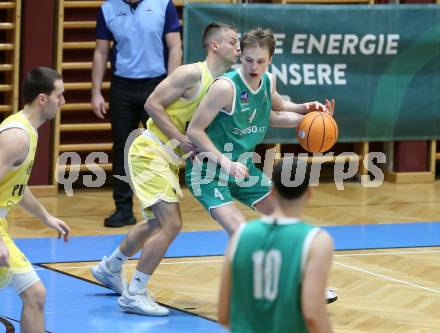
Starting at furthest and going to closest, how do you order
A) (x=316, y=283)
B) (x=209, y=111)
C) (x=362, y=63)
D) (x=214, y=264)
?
(x=362, y=63), (x=214, y=264), (x=209, y=111), (x=316, y=283)

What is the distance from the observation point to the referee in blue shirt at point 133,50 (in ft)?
30.9

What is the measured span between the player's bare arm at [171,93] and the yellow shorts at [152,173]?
149 mm

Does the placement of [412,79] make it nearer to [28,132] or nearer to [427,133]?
[427,133]

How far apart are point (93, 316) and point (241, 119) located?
1495 millimetres

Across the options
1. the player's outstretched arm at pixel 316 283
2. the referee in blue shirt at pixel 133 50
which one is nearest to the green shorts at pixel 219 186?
the referee in blue shirt at pixel 133 50

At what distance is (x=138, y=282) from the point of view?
6.99 m

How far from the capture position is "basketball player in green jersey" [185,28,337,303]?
6660 mm

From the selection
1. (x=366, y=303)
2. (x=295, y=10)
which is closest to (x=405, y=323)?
(x=366, y=303)

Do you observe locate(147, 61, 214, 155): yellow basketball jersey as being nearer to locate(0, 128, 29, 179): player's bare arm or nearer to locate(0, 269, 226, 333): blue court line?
locate(0, 269, 226, 333): blue court line

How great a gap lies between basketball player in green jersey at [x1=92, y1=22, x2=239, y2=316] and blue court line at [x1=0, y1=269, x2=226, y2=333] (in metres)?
0.12

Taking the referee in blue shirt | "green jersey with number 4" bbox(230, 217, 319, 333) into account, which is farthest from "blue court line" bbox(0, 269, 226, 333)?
"green jersey with number 4" bbox(230, 217, 319, 333)

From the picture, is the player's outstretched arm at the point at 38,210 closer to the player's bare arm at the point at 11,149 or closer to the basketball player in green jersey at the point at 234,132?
the player's bare arm at the point at 11,149

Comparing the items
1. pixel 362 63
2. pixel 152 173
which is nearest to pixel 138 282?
pixel 152 173

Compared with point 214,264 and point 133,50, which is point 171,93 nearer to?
point 214,264
